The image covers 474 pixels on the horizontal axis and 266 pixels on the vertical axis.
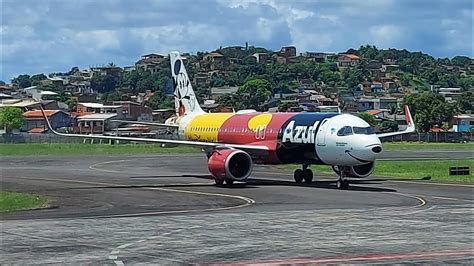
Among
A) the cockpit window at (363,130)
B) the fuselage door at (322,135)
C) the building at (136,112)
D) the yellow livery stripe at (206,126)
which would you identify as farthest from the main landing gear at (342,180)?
the building at (136,112)

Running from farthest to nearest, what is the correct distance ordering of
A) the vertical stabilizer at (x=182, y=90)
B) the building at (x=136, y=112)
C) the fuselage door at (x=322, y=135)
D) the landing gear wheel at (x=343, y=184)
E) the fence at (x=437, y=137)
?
the building at (x=136, y=112), the fence at (x=437, y=137), the vertical stabilizer at (x=182, y=90), the fuselage door at (x=322, y=135), the landing gear wheel at (x=343, y=184)

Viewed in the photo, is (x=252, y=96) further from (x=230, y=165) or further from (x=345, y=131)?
(x=345, y=131)

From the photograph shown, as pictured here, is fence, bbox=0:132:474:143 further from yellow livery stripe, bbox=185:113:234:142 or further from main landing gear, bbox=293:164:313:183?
main landing gear, bbox=293:164:313:183

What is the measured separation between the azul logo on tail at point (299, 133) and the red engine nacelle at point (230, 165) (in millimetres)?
1932

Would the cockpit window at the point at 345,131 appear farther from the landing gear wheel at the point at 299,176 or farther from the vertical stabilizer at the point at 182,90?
the vertical stabilizer at the point at 182,90

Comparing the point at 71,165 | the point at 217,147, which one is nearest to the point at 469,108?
the point at 71,165

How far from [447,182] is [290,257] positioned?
26.1 m

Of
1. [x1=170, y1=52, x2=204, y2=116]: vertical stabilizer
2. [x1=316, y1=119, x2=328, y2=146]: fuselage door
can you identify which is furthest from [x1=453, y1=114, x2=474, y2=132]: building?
[x1=316, y1=119, x2=328, y2=146]: fuselage door

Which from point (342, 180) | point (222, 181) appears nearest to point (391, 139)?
point (222, 181)

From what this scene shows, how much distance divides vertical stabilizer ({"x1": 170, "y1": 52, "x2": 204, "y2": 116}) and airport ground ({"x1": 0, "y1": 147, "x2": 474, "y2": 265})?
10523 millimetres

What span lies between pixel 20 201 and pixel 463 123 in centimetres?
14027

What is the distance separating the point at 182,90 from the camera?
52.7 meters

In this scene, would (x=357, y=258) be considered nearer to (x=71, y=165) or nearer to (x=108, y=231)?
(x=108, y=231)

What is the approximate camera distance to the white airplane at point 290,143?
37.1 m
